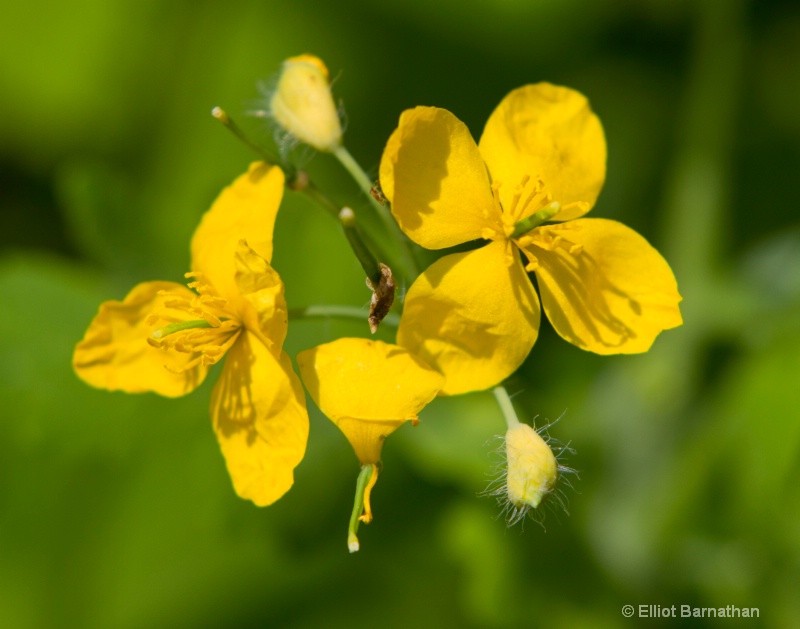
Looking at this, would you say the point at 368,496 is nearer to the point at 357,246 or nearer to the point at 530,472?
the point at 530,472

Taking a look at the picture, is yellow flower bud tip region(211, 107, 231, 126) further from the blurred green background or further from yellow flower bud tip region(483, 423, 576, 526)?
yellow flower bud tip region(483, 423, 576, 526)

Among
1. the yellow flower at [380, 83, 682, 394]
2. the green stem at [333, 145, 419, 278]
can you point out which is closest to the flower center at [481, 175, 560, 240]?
the yellow flower at [380, 83, 682, 394]

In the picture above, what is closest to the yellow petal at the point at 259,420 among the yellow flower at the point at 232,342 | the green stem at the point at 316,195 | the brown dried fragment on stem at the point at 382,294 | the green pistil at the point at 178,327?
the yellow flower at the point at 232,342

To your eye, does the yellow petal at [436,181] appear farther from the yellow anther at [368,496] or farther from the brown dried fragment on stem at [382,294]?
the yellow anther at [368,496]

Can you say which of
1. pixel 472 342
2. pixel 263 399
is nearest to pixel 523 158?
pixel 472 342

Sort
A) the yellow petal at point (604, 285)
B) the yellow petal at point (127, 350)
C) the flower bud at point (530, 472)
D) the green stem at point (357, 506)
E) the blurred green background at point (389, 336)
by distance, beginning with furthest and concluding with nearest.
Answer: the blurred green background at point (389, 336), the yellow petal at point (127, 350), the yellow petal at point (604, 285), the flower bud at point (530, 472), the green stem at point (357, 506)

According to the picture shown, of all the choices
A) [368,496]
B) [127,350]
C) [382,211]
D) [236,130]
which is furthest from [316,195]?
[368,496]
